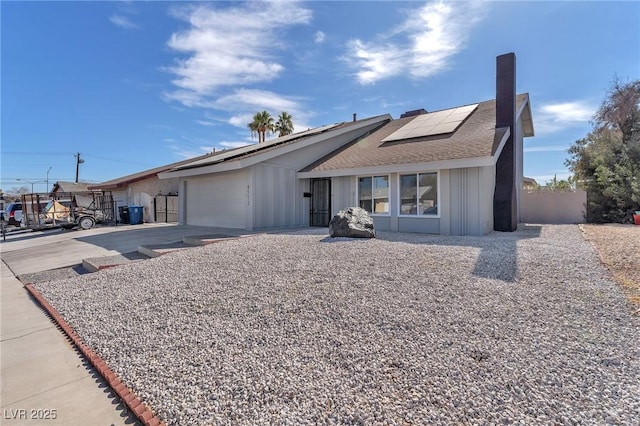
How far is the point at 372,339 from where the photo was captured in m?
3.00

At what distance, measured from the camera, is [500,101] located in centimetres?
1146

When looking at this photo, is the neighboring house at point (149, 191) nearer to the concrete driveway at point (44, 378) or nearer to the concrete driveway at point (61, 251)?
the concrete driveway at point (61, 251)

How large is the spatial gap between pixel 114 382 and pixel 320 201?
11.1 metres

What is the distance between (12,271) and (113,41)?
25.6ft

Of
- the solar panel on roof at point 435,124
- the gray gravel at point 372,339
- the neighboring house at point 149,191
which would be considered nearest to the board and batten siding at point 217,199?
the neighboring house at point 149,191

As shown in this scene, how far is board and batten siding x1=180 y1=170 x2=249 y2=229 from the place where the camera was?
1176 centimetres

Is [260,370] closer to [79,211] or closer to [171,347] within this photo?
[171,347]

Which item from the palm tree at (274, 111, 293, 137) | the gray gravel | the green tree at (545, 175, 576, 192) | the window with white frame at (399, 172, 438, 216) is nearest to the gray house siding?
the window with white frame at (399, 172, 438, 216)

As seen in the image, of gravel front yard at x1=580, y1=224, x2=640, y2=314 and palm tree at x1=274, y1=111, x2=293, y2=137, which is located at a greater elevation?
palm tree at x1=274, y1=111, x2=293, y2=137

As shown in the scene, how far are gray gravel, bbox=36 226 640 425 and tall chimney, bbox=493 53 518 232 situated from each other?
16.5ft

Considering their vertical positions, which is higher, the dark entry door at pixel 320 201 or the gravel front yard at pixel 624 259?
the dark entry door at pixel 320 201

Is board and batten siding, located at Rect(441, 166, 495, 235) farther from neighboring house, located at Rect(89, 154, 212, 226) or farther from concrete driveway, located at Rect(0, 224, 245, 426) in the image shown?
neighboring house, located at Rect(89, 154, 212, 226)

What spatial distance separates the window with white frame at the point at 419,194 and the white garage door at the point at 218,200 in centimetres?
578

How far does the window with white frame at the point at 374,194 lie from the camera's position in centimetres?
1105
